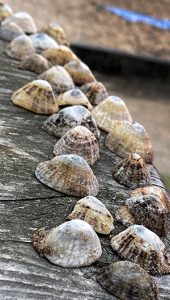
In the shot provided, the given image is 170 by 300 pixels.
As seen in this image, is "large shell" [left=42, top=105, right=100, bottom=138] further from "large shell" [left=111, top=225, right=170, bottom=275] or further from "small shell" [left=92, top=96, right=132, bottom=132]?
"large shell" [left=111, top=225, right=170, bottom=275]

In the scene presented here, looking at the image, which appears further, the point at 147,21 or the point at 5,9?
the point at 147,21

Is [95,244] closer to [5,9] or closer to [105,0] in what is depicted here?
[5,9]

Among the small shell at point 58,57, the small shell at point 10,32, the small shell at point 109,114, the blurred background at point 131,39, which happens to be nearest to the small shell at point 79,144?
the small shell at point 109,114

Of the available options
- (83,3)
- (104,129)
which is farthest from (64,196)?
(83,3)

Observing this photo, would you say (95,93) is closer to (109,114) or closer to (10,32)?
(109,114)

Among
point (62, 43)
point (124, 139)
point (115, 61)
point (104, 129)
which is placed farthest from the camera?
point (115, 61)

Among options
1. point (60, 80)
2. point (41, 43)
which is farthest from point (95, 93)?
point (41, 43)

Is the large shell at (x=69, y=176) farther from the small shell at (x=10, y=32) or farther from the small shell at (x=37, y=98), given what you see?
the small shell at (x=10, y=32)
